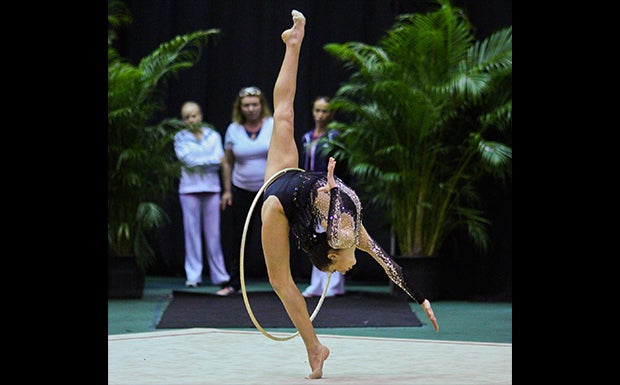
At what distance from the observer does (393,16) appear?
9.36 metres

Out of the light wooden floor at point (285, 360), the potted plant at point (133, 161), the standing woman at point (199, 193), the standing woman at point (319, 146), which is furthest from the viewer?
the standing woman at point (199, 193)

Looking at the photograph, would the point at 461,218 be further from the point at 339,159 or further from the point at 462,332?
the point at 462,332

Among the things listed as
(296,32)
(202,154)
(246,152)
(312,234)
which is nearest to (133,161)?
(246,152)

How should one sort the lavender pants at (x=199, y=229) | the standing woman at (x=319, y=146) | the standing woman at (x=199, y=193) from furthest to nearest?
the lavender pants at (x=199, y=229) < the standing woman at (x=199, y=193) < the standing woman at (x=319, y=146)

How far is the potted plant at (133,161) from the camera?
774 cm

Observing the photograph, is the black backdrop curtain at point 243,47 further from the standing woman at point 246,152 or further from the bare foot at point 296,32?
the bare foot at point 296,32

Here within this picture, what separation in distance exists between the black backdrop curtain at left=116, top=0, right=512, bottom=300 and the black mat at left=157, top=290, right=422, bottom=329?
5.94ft

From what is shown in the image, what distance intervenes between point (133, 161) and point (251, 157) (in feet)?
3.20

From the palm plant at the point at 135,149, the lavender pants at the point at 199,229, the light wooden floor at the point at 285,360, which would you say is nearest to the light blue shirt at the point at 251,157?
the palm plant at the point at 135,149

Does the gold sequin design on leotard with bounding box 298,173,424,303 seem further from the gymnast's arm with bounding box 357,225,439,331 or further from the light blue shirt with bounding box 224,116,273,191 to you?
the light blue shirt with bounding box 224,116,273,191

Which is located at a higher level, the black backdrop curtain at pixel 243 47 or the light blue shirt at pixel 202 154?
the black backdrop curtain at pixel 243 47
